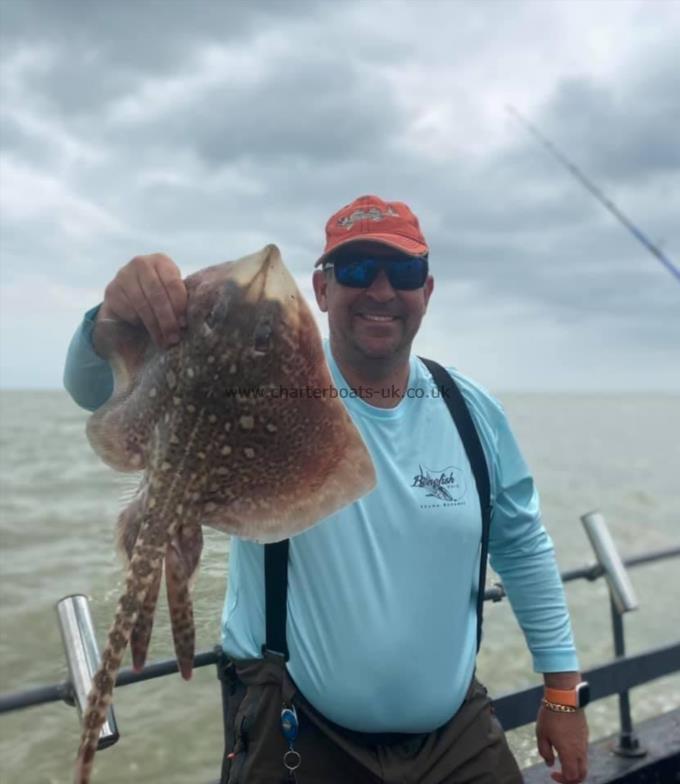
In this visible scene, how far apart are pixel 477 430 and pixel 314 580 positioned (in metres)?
0.85

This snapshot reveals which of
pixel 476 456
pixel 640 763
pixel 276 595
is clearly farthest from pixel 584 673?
pixel 276 595

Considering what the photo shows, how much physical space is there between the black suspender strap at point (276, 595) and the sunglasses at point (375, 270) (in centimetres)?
93

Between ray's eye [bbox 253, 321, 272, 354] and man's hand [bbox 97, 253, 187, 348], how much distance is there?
0.20 m

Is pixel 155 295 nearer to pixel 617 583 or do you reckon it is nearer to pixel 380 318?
pixel 380 318

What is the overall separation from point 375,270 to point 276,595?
1141mm

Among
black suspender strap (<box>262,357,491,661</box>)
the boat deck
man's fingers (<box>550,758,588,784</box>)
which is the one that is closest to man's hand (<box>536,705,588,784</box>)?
man's fingers (<box>550,758,588,784</box>)

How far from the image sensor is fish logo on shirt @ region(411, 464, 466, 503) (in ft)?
7.84

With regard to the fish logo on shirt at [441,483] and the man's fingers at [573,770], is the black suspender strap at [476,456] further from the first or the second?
the man's fingers at [573,770]

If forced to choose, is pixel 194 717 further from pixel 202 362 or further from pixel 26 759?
pixel 202 362

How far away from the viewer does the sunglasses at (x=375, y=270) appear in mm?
2451

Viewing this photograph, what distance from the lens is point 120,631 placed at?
1.60 m

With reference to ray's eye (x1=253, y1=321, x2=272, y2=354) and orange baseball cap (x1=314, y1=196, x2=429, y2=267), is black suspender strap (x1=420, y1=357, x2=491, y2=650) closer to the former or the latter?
orange baseball cap (x1=314, y1=196, x2=429, y2=267)

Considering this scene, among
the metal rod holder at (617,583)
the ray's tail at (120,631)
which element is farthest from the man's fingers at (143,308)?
the metal rod holder at (617,583)

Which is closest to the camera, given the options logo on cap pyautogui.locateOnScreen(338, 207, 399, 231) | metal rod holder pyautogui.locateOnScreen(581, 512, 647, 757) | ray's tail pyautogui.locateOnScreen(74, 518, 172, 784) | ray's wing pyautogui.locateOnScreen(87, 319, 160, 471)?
ray's tail pyautogui.locateOnScreen(74, 518, 172, 784)
